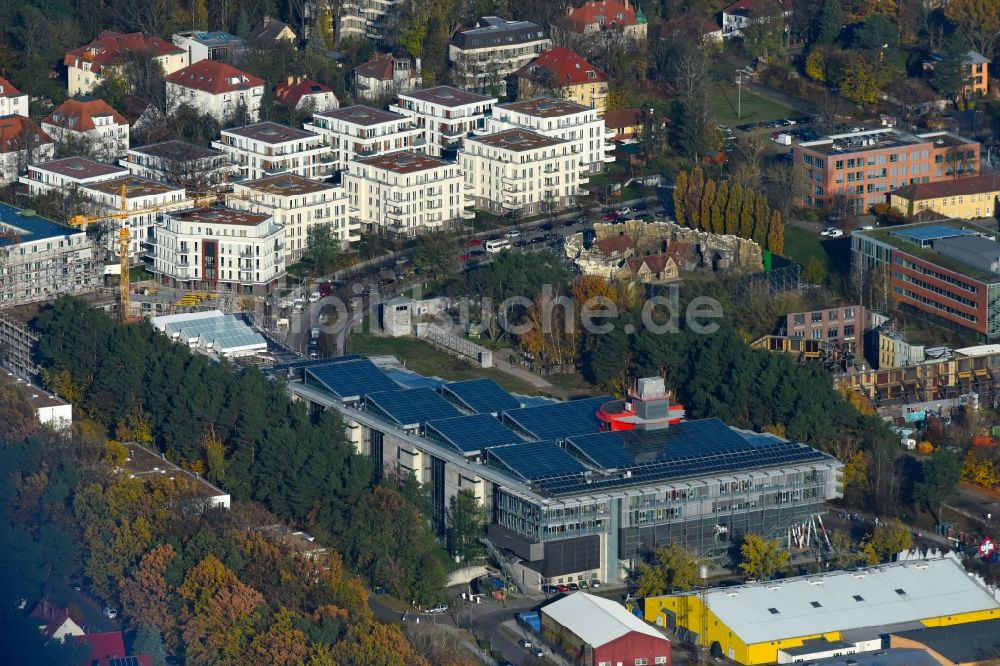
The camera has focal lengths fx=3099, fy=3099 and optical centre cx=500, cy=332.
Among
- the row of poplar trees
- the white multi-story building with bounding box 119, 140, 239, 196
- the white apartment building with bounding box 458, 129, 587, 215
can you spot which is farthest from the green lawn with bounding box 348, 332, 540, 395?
the white apartment building with bounding box 458, 129, 587, 215

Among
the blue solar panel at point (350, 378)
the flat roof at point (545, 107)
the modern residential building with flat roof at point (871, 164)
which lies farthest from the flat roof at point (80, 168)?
the modern residential building with flat roof at point (871, 164)

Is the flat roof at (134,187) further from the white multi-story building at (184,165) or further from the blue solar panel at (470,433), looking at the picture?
the blue solar panel at (470,433)

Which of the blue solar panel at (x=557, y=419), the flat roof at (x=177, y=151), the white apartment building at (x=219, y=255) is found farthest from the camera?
the flat roof at (x=177, y=151)

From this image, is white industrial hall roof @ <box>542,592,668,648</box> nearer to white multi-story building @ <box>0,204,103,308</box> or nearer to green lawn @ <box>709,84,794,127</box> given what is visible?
white multi-story building @ <box>0,204,103,308</box>

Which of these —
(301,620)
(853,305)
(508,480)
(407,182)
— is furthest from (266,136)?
(301,620)

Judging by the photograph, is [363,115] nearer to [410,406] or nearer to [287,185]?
[287,185]

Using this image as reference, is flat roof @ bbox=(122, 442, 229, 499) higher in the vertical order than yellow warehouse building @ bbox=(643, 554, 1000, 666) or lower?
higher
